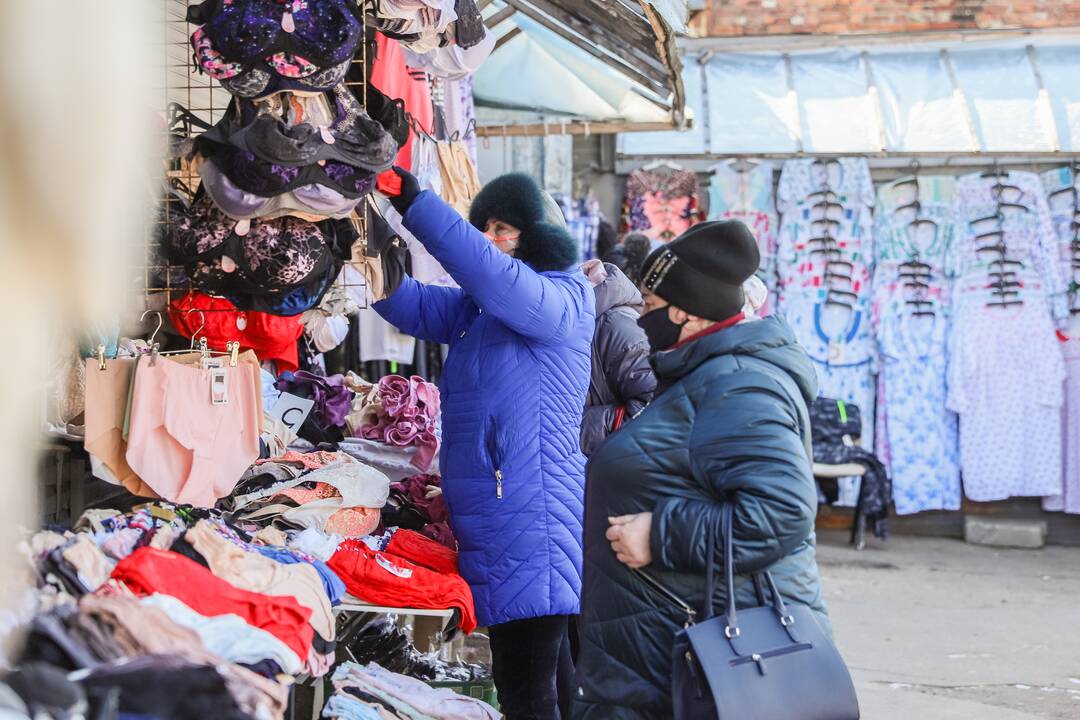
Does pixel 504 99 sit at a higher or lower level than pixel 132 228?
higher

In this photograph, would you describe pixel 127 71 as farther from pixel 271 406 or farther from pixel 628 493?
pixel 271 406

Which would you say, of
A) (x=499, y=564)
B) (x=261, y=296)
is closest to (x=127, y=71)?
(x=261, y=296)

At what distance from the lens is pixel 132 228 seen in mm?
1512

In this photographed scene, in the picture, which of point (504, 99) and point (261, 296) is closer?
point (261, 296)

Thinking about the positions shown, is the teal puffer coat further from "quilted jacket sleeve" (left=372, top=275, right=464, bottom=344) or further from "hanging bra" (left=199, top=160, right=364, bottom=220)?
"quilted jacket sleeve" (left=372, top=275, right=464, bottom=344)

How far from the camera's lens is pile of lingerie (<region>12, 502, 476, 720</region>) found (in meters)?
2.07

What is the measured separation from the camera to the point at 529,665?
3863mm

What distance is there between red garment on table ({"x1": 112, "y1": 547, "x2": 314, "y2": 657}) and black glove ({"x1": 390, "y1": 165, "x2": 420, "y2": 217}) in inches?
47.1

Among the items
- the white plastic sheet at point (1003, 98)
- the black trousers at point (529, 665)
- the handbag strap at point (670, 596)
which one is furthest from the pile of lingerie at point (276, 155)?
the white plastic sheet at point (1003, 98)

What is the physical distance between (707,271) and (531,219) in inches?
42.9

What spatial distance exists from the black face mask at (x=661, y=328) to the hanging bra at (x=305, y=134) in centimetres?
90

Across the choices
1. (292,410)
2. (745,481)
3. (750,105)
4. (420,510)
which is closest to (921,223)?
(750,105)

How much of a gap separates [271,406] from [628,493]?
2.44 meters

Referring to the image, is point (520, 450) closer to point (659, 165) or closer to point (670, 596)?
point (670, 596)
